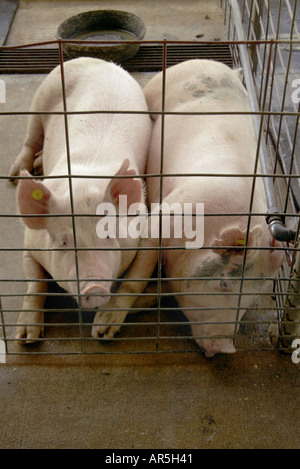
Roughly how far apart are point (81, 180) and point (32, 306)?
61cm

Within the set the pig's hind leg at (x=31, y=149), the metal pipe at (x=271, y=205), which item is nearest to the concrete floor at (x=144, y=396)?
the metal pipe at (x=271, y=205)

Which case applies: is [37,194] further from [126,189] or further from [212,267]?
[212,267]

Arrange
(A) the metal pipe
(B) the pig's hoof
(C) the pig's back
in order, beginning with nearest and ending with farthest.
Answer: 1. (A) the metal pipe
2. (B) the pig's hoof
3. (C) the pig's back

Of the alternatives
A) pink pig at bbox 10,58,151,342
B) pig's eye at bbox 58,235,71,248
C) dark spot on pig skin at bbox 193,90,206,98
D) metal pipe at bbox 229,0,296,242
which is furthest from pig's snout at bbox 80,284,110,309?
dark spot on pig skin at bbox 193,90,206,98

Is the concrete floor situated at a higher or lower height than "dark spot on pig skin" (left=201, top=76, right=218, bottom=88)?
lower

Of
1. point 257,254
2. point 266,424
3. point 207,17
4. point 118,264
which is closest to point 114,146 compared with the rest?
point 118,264

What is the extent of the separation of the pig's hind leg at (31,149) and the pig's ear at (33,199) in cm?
Result: 136

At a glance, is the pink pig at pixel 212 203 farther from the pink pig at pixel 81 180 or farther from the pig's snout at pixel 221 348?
the pink pig at pixel 81 180

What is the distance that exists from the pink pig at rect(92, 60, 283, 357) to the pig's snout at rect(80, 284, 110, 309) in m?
0.27

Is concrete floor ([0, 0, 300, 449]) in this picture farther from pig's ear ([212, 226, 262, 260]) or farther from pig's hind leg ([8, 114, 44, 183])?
pig's hind leg ([8, 114, 44, 183])

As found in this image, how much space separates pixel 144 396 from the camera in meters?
2.01

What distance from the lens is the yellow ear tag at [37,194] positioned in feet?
6.25

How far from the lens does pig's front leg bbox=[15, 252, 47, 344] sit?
7.17 ft

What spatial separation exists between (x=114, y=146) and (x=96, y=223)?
76 centimetres
